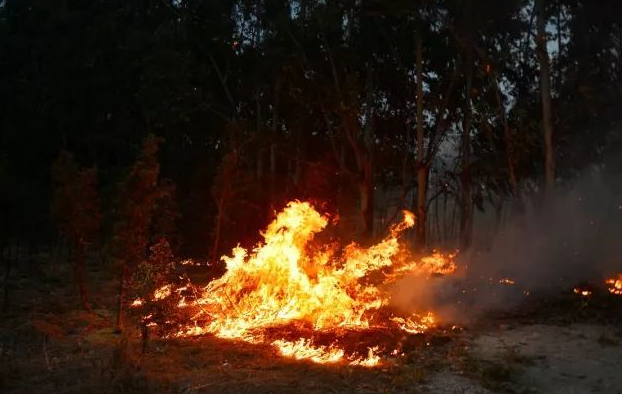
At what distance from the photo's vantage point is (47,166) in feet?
95.8

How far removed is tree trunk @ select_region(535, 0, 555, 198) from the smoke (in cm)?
75

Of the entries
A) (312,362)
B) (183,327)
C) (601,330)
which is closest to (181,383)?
(312,362)

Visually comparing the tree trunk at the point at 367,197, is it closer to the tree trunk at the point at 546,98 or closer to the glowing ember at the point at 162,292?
the tree trunk at the point at 546,98

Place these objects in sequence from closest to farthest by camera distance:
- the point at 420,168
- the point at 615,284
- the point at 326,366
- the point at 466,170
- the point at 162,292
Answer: the point at 326,366
the point at 615,284
the point at 162,292
the point at 420,168
the point at 466,170

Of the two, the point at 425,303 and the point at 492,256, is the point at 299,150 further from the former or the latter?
the point at 425,303

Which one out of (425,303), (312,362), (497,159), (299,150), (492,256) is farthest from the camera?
(299,150)

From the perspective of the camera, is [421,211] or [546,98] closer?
[546,98]

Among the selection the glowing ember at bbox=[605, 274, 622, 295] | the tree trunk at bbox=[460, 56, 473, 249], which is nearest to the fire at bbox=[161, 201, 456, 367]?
the glowing ember at bbox=[605, 274, 622, 295]

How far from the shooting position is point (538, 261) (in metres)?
16.0

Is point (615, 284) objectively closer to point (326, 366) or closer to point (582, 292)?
point (582, 292)

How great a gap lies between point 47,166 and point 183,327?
66.7ft

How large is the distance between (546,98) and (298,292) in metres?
11.3

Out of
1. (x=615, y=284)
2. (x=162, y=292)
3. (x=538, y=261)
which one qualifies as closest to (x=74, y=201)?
(x=162, y=292)

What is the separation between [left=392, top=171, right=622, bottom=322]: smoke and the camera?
13.6m
